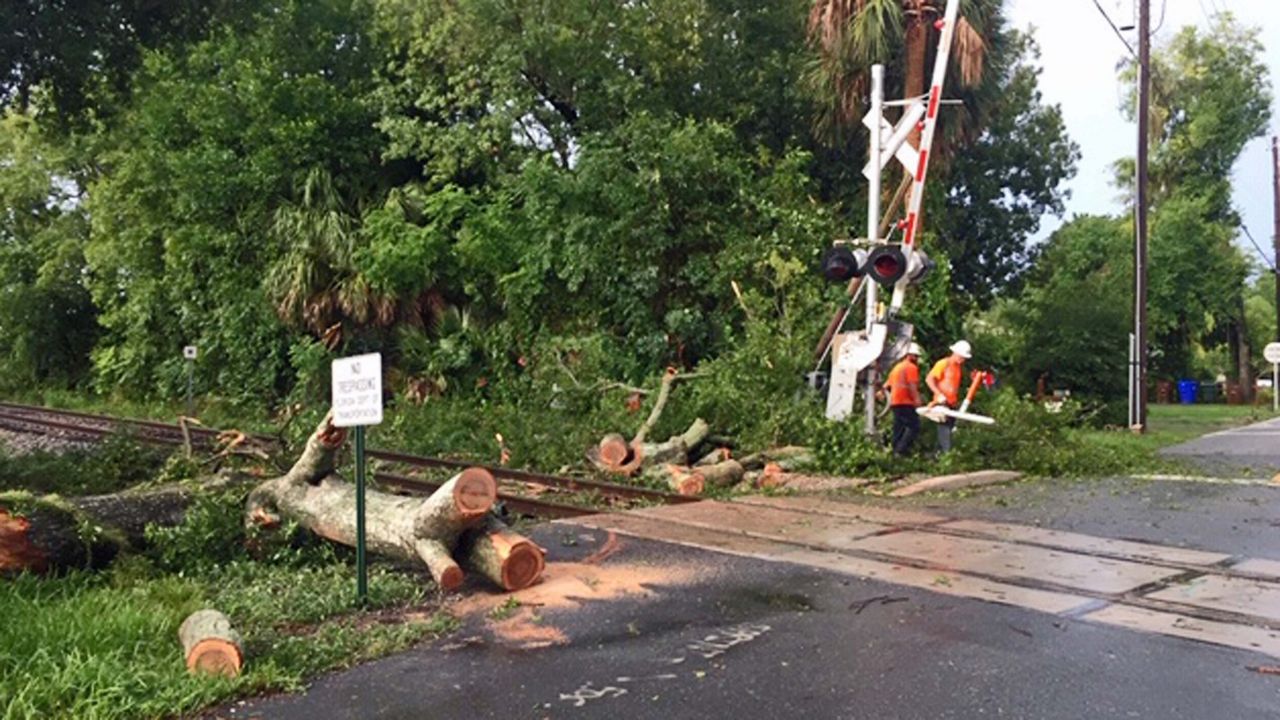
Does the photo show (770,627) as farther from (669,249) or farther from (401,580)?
(669,249)

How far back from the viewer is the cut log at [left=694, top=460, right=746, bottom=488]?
40.5 feet

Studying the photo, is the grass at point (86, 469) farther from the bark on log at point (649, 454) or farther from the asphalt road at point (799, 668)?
the asphalt road at point (799, 668)

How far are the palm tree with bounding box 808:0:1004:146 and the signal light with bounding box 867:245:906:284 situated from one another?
15.7 ft

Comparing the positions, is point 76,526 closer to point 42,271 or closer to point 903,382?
point 903,382

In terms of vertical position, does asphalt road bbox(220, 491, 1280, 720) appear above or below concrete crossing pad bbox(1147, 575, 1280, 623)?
below

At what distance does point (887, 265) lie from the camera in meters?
12.7

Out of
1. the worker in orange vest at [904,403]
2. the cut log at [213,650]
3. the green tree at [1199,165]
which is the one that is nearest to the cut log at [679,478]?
the worker in orange vest at [904,403]

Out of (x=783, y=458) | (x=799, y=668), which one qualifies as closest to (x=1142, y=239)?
(x=783, y=458)

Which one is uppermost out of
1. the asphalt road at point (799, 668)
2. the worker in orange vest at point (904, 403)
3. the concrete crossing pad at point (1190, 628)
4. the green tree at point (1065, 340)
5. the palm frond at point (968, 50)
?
the palm frond at point (968, 50)

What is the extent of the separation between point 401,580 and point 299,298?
1607cm

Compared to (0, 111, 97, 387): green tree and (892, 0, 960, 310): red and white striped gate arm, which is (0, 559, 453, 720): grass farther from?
(0, 111, 97, 387): green tree

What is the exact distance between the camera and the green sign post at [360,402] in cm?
645

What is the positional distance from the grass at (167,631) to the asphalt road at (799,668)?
267 millimetres

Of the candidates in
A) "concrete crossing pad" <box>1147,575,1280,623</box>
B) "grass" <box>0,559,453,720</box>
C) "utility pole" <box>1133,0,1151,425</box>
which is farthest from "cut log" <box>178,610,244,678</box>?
"utility pole" <box>1133,0,1151,425</box>
